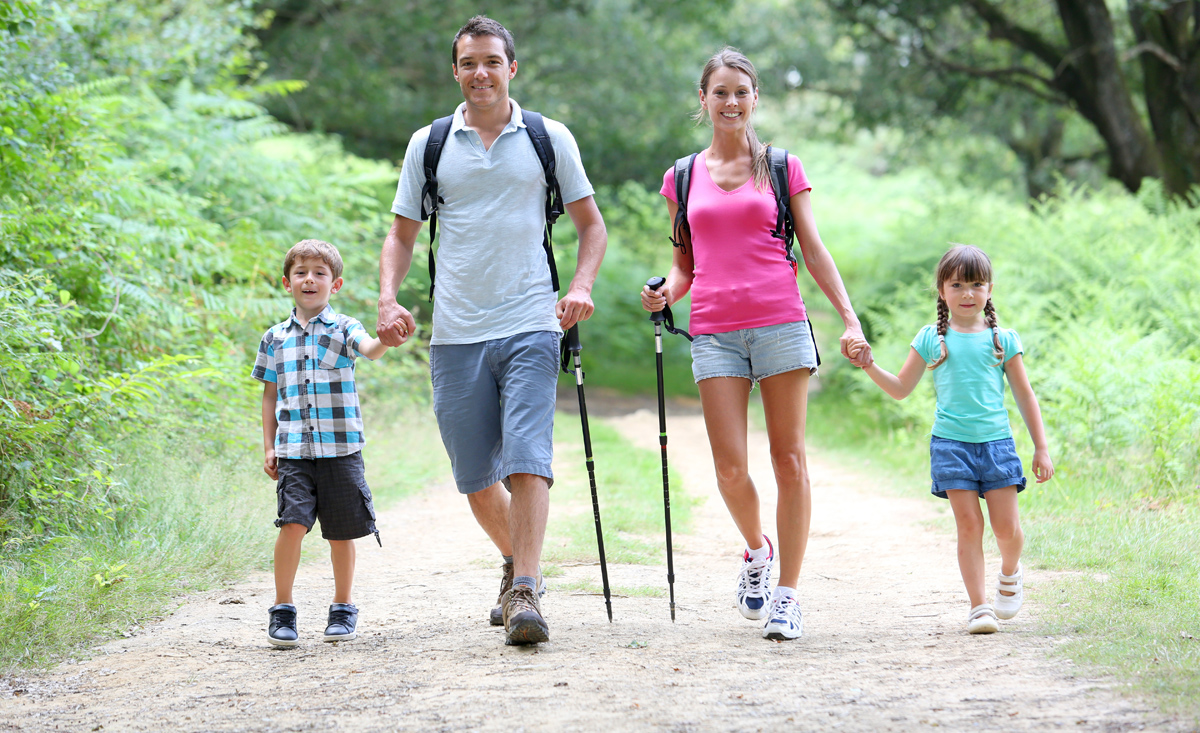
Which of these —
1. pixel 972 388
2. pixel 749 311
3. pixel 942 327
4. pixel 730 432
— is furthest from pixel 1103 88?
pixel 730 432

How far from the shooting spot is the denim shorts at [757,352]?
4336 millimetres

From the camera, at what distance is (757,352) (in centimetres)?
438

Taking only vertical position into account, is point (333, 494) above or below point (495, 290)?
below

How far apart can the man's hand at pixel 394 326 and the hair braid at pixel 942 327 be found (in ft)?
7.17

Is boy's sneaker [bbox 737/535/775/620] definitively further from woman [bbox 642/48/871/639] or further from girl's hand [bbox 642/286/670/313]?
girl's hand [bbox 642/286/670/313]

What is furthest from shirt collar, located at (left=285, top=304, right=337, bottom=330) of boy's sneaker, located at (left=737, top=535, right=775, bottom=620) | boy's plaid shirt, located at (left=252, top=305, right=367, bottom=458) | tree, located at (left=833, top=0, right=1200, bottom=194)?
tree, located at (left=833, top=0, right=1200, bottom=194)

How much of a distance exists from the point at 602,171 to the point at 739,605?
44.1 ft

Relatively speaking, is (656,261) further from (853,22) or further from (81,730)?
(81,730)

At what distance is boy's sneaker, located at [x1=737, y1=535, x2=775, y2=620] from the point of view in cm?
455

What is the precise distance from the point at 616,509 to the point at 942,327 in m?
3.39

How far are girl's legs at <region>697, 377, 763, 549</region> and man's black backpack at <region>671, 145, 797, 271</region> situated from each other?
23.0 inches

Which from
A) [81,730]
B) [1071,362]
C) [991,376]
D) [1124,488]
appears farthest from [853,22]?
[81,730]

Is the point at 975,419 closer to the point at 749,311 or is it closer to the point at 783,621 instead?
the point at 749,311

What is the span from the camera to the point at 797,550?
443 cm
